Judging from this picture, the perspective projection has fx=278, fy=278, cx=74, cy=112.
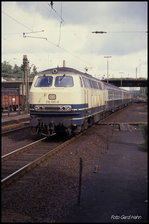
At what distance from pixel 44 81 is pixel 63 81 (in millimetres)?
934

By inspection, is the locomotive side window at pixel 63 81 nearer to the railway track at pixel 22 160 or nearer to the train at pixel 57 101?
the train at pixel 57 101

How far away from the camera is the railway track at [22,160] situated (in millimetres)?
7873

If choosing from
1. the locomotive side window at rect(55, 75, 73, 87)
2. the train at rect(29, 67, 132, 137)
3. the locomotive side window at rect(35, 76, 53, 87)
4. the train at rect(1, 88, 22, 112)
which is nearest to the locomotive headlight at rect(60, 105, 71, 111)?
the train at rect(29, 67, 132, 137)

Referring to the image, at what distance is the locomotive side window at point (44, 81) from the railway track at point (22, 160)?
279 centimetres

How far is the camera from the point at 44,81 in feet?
43.7

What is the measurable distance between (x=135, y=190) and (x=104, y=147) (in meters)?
5.70

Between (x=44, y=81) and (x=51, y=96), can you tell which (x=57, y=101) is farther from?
(x=44, y=81)

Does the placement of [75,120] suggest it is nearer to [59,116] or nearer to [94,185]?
[59,116]

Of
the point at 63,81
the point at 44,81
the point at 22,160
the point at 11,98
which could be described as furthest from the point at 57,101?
the point at 11,98

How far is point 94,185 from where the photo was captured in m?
7.07

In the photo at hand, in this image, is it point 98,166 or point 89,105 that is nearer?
point 98,166

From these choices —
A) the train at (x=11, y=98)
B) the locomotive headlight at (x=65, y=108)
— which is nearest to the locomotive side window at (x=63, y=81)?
the locomotive headlight at (x=65, y=108)

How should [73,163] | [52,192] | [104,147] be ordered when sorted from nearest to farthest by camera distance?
[52,192]
[73,163]
[104,147]

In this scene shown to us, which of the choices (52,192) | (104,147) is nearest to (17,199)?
(52,192)
